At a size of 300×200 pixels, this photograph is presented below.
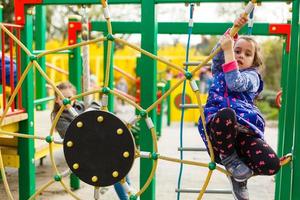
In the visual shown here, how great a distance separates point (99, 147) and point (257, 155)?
2.55 feet

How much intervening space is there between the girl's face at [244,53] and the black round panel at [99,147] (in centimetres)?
71

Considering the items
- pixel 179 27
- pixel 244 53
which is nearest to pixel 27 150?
pixel 244 53

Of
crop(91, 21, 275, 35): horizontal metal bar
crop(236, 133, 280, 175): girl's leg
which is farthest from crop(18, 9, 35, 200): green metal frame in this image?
crop(236, 133, 280, 175): girl's leg

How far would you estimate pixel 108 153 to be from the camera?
7.29 feet

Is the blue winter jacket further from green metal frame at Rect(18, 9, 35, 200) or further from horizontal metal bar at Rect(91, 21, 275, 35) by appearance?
horizontal metal bar at Rect(91, 21, 275, 35)

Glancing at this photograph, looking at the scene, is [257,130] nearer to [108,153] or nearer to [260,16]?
[108,153]

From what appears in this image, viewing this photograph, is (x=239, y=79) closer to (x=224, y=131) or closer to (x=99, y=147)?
(x=224, y=131)

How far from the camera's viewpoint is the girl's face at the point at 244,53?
238 centimetres

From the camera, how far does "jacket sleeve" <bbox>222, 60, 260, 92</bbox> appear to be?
82.5 inches

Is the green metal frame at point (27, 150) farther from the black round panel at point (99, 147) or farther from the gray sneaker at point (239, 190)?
the gray sneaker at point (239, 190)

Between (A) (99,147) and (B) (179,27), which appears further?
(B) (179,27)

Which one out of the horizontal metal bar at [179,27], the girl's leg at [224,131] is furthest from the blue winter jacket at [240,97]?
the horizontal metal bar at [179,27]

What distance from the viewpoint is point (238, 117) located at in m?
2.22

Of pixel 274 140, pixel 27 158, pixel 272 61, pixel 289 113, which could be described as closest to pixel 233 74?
pixel 289 113
